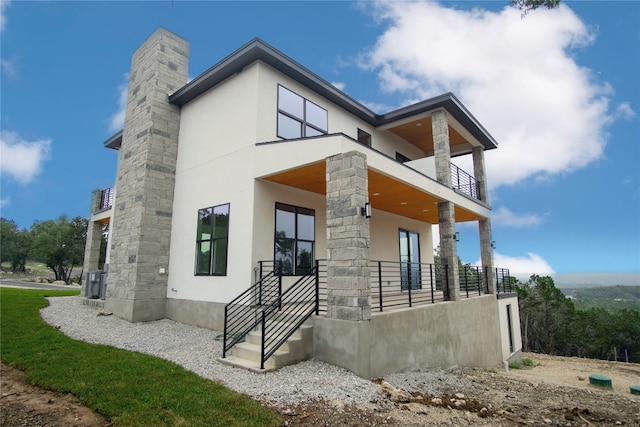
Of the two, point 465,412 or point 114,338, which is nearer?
point 465,412

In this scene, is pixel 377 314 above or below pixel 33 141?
below

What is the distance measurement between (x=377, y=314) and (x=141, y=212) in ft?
26.8

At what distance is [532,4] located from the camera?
5.72 metres

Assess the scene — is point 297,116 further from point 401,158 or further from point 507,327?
point 507,327

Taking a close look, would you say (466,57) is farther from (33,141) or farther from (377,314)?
(33,141)

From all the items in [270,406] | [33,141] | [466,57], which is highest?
[33,141]

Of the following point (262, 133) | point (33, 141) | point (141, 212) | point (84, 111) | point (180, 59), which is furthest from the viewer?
point (84, 111)

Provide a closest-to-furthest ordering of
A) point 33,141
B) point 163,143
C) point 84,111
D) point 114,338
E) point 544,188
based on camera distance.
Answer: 1. point 114,338
2. point 163,143
3. point 544,188
4. point 33,141
5. point 84,111

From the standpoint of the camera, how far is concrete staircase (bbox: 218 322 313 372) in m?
5.95

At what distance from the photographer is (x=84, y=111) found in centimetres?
6781

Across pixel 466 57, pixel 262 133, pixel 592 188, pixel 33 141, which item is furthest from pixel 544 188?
pixel 33 141

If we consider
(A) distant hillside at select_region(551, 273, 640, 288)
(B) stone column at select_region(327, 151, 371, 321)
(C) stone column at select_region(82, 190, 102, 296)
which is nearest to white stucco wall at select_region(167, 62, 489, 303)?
(B) stone column at select_region(327, 151, 371, 321)

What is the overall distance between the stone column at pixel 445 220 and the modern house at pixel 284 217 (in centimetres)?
4

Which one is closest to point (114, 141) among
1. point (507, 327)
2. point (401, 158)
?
point (401, 158)
